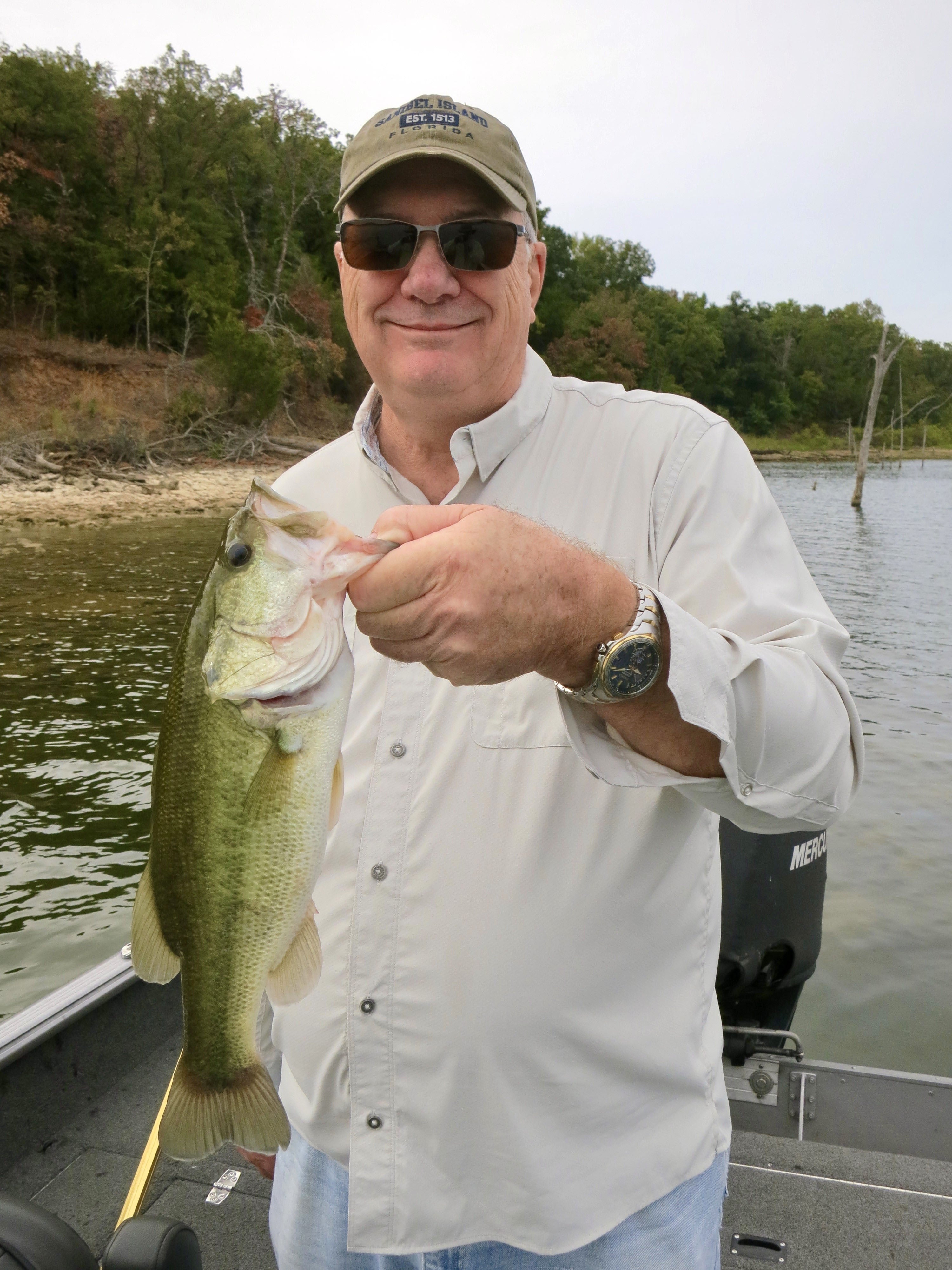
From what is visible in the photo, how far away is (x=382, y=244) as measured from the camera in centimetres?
225

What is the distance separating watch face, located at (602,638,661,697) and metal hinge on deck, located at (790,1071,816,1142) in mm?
2777

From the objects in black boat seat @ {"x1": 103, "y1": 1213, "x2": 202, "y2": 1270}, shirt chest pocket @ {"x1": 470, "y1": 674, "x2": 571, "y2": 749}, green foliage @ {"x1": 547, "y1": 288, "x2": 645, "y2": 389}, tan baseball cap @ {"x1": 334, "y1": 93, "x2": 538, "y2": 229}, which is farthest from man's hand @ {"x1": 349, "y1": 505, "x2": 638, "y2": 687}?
green foliage @ {"x1": 547, "y1": 288, "x2": 645, "y2": 389}

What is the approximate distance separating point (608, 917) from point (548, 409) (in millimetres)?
1090

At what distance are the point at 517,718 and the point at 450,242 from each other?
1122 millimetres

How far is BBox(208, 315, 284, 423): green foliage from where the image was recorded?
36.4m

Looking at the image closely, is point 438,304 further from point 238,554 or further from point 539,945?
point 539,945

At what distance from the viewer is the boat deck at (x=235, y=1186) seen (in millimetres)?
3139

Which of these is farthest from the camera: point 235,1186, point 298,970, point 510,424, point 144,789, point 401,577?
point 144,789

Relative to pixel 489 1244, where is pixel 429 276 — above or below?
above

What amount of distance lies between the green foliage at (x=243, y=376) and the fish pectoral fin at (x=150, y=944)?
121 feet

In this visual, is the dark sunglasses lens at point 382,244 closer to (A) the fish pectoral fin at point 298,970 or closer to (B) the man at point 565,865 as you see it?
(B) the man at point 565,865

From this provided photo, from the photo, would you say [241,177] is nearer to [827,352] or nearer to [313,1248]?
[313,1248]

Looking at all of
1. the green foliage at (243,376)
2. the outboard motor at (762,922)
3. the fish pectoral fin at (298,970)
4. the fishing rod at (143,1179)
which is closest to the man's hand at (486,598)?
the fish pectoral fin at (298,970)

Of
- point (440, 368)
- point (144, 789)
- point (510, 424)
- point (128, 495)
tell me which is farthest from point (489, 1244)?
point (128, 495)
